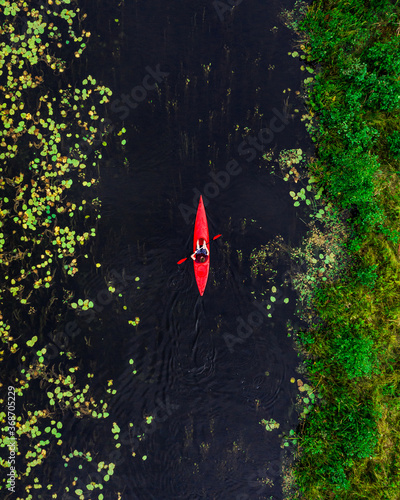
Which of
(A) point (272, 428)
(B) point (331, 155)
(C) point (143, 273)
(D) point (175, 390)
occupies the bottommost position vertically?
(A) point (272, 428)

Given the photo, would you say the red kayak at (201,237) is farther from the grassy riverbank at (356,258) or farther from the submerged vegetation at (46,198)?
the grassy riverbank at (356,258)

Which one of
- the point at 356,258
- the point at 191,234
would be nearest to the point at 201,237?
the point at 191,234

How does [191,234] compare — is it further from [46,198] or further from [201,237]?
[46,198]

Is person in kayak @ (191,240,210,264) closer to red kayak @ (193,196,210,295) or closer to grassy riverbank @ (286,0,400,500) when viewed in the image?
red kayak @ (193,196,210,295)

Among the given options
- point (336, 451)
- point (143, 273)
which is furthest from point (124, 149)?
point (336, 451)

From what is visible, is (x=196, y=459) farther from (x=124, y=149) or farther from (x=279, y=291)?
(x=124, y=149)

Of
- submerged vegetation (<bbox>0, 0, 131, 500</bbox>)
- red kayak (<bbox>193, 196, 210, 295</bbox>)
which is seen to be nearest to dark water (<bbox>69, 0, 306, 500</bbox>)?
red kayak (<bbox>193, 196, 210, 295</bbox>)
